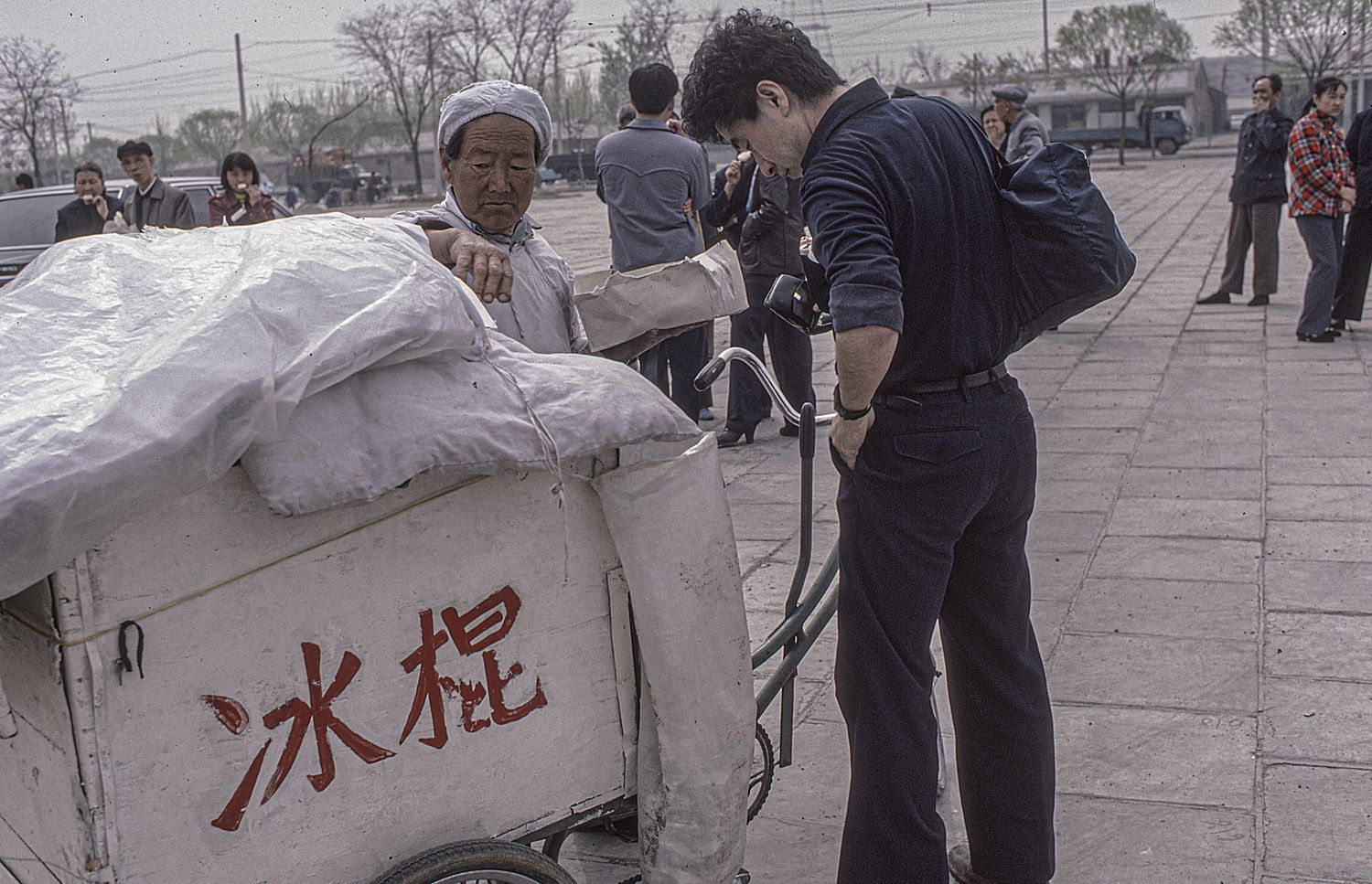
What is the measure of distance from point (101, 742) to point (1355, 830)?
239 cm

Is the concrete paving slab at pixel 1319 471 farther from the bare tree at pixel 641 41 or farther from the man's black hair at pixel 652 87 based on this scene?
the bare tree at pixel 641 41

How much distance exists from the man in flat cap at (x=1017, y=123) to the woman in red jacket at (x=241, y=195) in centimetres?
474

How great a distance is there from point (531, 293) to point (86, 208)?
28.1 feet

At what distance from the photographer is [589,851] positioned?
114 inches

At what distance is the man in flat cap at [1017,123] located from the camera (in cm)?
787

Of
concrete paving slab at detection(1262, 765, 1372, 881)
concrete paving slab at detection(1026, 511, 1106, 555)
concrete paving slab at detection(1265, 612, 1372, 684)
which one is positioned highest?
concrete paving slab at detection(1026, 511, 1106, 555)

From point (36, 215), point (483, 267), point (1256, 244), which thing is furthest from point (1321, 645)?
point (36, 215)

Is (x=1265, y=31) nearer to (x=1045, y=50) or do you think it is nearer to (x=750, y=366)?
(x=1045, y=50)

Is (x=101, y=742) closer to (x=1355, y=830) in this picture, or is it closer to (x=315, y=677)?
(x=315, y=677)

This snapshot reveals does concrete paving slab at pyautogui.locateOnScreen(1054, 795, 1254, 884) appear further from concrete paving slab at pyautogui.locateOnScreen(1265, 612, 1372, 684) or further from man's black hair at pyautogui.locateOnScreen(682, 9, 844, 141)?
man's black hair at pyautogui.locateOnScreen(682, 9, 844, 141)

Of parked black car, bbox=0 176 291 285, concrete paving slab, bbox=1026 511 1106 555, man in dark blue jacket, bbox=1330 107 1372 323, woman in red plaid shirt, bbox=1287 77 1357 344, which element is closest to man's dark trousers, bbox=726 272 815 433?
concrete paving slab, bbox=1026 511 1106 555

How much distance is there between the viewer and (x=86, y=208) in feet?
33.0

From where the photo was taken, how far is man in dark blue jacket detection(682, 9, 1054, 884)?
85.4 inches

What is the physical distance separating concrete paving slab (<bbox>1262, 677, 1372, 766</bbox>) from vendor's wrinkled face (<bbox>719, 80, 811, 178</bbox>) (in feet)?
6.12
